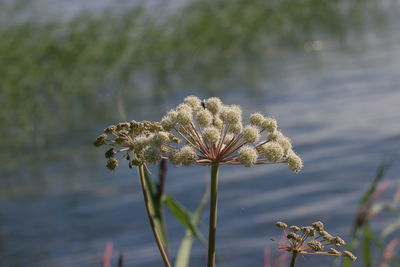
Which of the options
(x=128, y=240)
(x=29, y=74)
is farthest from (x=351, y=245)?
(x=29, y=74)

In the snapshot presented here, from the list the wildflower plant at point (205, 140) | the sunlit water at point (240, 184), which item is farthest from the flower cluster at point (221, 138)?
the sunlit water at point (240, 184)

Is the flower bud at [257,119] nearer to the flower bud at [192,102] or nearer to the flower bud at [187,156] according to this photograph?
the flower bud at [192,102]

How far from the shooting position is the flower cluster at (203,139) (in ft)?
5.64

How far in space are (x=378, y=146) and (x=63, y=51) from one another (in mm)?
7235

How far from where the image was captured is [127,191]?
9.18 meters

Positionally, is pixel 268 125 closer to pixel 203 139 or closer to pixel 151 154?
pixel 203 139

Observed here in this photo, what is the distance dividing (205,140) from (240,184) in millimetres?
6937

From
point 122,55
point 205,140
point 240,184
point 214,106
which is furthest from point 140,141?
point 122,55

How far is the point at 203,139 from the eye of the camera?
72.4 inches

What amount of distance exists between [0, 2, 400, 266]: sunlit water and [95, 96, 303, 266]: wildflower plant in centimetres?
443

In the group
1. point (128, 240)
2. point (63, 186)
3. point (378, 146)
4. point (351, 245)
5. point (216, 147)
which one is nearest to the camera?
point (216, 147)

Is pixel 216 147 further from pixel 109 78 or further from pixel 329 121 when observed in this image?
pixel 109 78

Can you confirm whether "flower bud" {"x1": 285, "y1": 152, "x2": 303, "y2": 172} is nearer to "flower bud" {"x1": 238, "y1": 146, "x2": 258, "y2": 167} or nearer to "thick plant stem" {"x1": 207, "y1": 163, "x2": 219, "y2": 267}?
"flower bud" {"x1": 238, "y1": 146, "x2": 258, "y2": 167}

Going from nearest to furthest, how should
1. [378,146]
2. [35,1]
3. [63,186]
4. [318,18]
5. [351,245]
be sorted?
[351,245]
[378,146]
[63,186]
[35,1]
[318,18]
